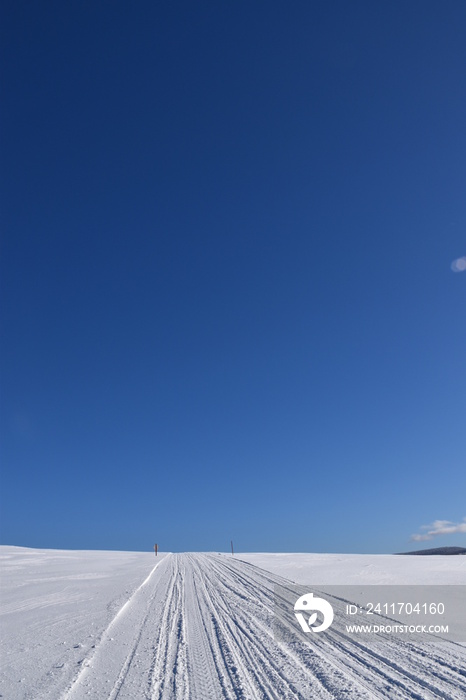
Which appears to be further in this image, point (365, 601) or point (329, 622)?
point (365, 601)

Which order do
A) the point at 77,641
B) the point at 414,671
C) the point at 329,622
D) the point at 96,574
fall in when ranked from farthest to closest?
the point at 96,574 < the point at 329,622 < the point at 77,641 < the point at 414,671

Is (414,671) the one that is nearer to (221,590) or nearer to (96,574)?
(221,590)

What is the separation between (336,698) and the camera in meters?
4.39

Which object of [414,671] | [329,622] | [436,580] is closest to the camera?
[414,671]

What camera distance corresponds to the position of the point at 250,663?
5457 millimetres

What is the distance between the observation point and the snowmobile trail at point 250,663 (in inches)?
183

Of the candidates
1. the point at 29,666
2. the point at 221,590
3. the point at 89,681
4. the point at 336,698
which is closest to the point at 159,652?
the point at 89,681

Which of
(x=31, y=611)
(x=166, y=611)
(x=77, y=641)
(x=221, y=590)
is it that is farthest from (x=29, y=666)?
(x=221, y=590)

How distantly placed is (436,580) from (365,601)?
14.6ft

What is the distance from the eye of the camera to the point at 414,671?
16.8 ft

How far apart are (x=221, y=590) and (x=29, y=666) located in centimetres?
599

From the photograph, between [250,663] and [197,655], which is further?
[197,655]

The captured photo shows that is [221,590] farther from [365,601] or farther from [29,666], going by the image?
[29,666]

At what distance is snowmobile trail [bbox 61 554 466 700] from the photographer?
4.64 meters
